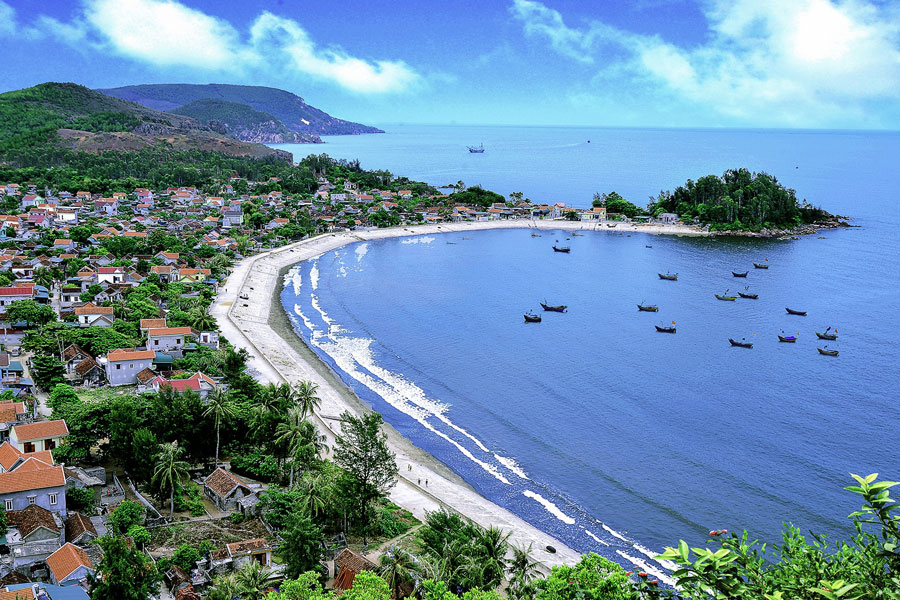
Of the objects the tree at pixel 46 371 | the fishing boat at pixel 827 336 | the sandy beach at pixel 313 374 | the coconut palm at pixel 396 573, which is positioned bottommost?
the sandy beach at pixel 313 374

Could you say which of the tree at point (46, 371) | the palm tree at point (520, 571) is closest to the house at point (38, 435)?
the tree at point (46, 371)

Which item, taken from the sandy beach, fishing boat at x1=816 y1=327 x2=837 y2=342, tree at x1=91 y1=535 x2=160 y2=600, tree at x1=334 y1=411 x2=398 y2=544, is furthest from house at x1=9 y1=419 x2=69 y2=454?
fishing boat at x1=816 y1=327 x2=837 y2=342

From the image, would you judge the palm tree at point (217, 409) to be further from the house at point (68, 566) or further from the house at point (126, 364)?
the house at point (126, 364)

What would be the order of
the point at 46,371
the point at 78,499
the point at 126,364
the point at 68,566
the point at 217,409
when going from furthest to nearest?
the point at 126,364
the point at 46,371
the point at 217,409
the point at 78,499
the point at 68,566

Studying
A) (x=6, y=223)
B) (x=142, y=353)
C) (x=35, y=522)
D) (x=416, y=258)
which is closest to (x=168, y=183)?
(x=6, y=223)

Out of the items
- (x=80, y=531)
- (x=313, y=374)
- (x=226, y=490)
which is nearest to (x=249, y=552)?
(x=226, y=490)

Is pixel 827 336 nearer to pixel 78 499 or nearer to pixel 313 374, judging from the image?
pixel 313 374

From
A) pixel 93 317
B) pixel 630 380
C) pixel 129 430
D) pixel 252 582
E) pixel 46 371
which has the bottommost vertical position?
pixel 630 380
